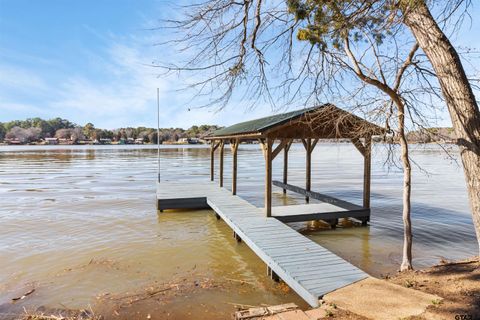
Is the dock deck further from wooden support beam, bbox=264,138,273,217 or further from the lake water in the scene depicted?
the lake water

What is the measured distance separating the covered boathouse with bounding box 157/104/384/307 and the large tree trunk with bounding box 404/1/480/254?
1746mm

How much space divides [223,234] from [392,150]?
5.30 metres

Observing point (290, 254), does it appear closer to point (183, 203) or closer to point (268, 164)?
point (268, 164)

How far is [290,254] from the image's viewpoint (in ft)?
19.7

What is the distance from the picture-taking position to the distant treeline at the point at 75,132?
13300 centimetres

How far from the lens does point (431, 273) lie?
495cm

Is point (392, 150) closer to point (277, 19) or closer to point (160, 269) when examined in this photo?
point (277, 19)

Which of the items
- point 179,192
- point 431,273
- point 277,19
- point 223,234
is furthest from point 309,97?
point 179,192

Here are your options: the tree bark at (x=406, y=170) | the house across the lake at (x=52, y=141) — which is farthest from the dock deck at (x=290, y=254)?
the house across the lake at (x=52, y=141)

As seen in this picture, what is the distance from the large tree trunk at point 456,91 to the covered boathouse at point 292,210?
1.75 meters

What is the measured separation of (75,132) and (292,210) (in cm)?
14542

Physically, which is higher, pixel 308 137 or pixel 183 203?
pixel 308 137

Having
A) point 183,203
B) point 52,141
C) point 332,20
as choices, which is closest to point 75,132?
point 52,141

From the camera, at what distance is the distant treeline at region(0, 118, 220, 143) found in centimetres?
13300
